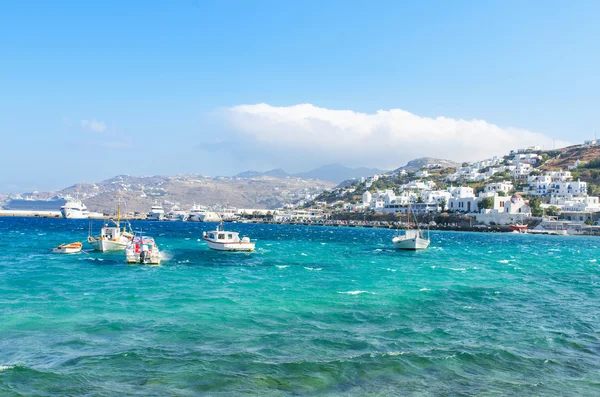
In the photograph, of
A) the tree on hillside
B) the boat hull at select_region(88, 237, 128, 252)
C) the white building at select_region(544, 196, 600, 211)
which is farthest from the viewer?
the tree on hillside

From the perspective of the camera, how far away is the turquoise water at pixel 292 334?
1272 centimetres

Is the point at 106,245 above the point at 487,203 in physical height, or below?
below

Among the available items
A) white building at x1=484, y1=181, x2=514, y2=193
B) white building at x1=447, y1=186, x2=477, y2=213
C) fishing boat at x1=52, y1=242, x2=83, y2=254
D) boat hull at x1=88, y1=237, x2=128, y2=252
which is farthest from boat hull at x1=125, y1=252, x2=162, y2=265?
white building at x1=484, y1=181, x2=514, y2=193

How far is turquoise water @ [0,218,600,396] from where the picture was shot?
12.7 m

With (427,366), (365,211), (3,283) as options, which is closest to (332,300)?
(427,366)

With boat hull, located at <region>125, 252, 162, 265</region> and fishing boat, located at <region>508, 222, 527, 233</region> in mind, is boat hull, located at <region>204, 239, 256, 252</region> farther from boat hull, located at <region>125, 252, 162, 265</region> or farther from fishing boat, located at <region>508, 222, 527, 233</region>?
fishing boat, located at <region>508, 222, 527, 233</region>

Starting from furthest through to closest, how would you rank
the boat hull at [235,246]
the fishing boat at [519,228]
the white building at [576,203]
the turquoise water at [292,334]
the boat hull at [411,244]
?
the white building at [576,203] < the fishing boat at [519,228] < the boat hull at [411,244] < the boat hull at [235,246] < the turquoise water at [292,334]

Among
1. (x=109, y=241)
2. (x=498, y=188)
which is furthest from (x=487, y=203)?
(x=109, y=241)

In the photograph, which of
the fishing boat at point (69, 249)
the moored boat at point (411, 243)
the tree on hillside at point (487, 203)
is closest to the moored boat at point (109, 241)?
the fishing boat at point (69, 249)

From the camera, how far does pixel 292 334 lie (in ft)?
57.2

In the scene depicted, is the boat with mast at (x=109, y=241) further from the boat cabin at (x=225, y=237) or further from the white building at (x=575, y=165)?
the white building at (x=575, y=165)

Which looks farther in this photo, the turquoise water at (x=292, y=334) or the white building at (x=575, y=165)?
the white building at (x=575, y=165)

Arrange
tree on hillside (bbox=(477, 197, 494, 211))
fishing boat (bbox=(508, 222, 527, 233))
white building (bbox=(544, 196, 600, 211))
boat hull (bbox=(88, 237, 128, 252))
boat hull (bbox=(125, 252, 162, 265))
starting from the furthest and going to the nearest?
tree on hillside (bbox=(477, 197, 494, 211)), white building (bbox=(544, 196, 600, 211)), fishing boat (bbox=(508, 222, 527, 233)), boat hull (bbox=(88, 237, 128, 252)), boat hull (bbox=(125, 252, 162, 265))

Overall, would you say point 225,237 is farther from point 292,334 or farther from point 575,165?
point 575,165
